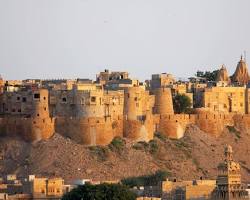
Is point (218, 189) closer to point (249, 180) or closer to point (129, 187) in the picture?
point (129, 187)

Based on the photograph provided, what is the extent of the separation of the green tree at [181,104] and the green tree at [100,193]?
82.2 feet

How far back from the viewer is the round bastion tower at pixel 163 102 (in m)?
117

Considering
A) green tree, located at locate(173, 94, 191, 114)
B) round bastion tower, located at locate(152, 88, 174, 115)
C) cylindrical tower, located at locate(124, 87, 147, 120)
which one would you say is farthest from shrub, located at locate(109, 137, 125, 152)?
green tree, located at locate(173, 94, 191, 114)

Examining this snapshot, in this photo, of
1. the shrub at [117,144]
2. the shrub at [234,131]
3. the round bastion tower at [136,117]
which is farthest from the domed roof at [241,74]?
the shrub at [117,144]

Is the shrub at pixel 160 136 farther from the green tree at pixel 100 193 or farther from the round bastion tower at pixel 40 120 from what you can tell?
the green tree at pixel 100 193

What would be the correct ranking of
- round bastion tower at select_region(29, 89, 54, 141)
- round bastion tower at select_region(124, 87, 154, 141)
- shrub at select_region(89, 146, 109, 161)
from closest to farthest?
round bastion tower at select_region(29, 89, 54, 141) < shrub at select_region(89, 146, 109, 161) < round bastion tower at select_region(124, 87, 154, 141)

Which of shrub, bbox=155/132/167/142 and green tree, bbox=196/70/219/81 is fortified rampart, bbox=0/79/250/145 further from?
green tree, bbox=196/70/219/81

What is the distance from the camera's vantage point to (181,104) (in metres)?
120

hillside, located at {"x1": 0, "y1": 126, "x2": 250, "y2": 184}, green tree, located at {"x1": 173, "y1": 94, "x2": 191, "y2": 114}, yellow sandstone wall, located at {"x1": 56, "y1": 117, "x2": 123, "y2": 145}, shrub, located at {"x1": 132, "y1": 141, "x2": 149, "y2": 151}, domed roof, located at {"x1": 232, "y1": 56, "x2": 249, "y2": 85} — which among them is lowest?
hillside, located at {"x1": 0, "y1": 126, "x2": 250, "y2": 184}

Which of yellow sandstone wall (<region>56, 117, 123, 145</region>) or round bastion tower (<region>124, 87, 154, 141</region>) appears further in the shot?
round bastion tower (<region>124, 87, 154, 141</region>)

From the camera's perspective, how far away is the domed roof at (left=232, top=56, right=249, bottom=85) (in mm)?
129688

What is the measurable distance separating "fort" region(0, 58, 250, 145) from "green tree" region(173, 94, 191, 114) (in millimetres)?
386

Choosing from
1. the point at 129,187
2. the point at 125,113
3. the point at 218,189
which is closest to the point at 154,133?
the point at 125,113

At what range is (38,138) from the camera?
110875 millimetres
